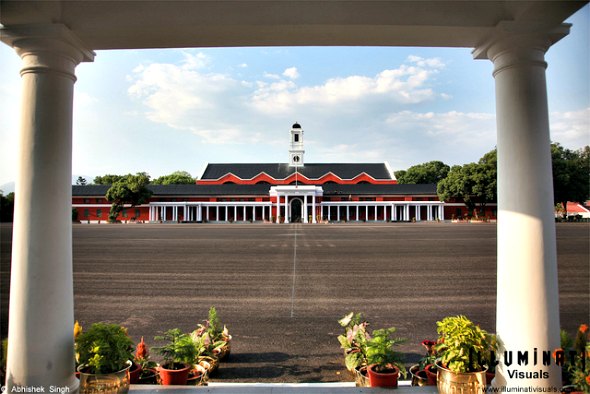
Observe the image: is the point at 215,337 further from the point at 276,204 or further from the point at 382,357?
the point at 276,204

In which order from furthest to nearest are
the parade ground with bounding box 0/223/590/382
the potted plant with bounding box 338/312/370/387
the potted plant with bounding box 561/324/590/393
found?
the parade ground with bounding box 0/223/590/382, the potted plant with bounding box 338/312/370/387, the potted plant with bounding box 561/324/590/393

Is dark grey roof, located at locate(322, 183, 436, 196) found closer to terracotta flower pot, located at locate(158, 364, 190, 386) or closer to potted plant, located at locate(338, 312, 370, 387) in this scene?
potted plant, located at locate(338, 312, 370, 387)

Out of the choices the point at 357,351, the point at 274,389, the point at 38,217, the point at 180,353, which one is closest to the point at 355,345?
the point at 357,351

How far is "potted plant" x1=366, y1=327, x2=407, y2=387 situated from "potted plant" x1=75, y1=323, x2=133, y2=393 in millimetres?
2300

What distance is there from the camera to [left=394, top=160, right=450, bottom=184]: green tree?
322 ft

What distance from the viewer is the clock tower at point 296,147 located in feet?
285

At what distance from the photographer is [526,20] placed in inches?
126

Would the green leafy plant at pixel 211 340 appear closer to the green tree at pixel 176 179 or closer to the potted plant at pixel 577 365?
the potted plant at pixel 577 365

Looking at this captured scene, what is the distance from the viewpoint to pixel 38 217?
3166mm

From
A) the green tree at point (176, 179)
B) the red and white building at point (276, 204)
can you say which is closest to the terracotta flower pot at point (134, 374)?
the red and white building at point (276, 204)

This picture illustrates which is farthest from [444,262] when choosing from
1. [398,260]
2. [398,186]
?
[398,186]

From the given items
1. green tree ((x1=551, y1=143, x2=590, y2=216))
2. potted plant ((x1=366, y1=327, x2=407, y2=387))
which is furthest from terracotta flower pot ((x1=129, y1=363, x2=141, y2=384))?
green tree ((x1=551, y1=143, x2=590, y2=216))

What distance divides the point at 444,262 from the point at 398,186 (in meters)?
61.5

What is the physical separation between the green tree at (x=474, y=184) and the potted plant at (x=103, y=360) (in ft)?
186
